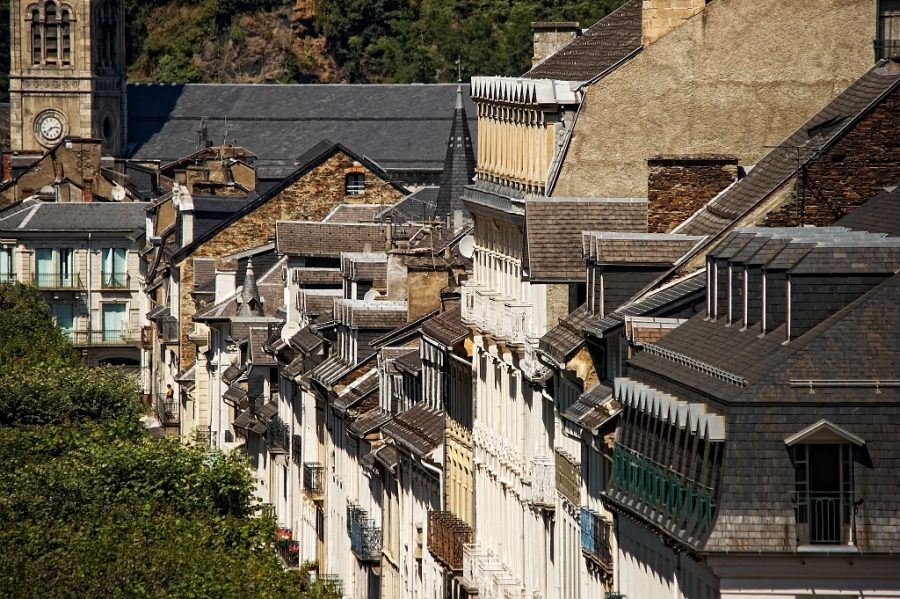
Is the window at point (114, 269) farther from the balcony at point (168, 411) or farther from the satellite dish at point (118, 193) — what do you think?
the balcony at point (168, 411)

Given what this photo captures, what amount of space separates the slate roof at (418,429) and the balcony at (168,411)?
5163cm

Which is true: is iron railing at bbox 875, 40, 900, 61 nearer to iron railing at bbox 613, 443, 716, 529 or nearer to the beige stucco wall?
the beige stucco wall

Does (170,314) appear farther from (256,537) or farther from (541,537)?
(541,537)

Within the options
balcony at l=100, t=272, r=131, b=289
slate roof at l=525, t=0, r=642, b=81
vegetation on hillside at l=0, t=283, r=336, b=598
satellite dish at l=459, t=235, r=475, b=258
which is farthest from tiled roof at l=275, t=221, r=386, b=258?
balcony at l=100, t=272, r=131, b=289

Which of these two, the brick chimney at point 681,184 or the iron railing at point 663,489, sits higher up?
the brick chimney at point 681,184

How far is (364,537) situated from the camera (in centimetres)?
6856

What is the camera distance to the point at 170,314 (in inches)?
4786

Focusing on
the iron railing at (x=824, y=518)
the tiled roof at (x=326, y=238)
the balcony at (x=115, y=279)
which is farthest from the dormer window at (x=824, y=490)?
the balcony at (x=115, y=279)

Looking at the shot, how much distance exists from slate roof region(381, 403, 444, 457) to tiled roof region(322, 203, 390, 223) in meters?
35.8

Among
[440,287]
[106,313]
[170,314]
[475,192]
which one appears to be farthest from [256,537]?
[106,313]

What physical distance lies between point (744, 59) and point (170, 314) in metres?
75.5

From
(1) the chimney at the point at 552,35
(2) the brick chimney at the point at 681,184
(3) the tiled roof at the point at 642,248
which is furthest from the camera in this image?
(1) the chimney at the point at 552,35

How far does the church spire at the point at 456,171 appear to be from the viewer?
99.2m

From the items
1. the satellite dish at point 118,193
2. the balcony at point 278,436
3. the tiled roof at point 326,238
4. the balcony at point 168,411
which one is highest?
the tiled roof at point 326,238
